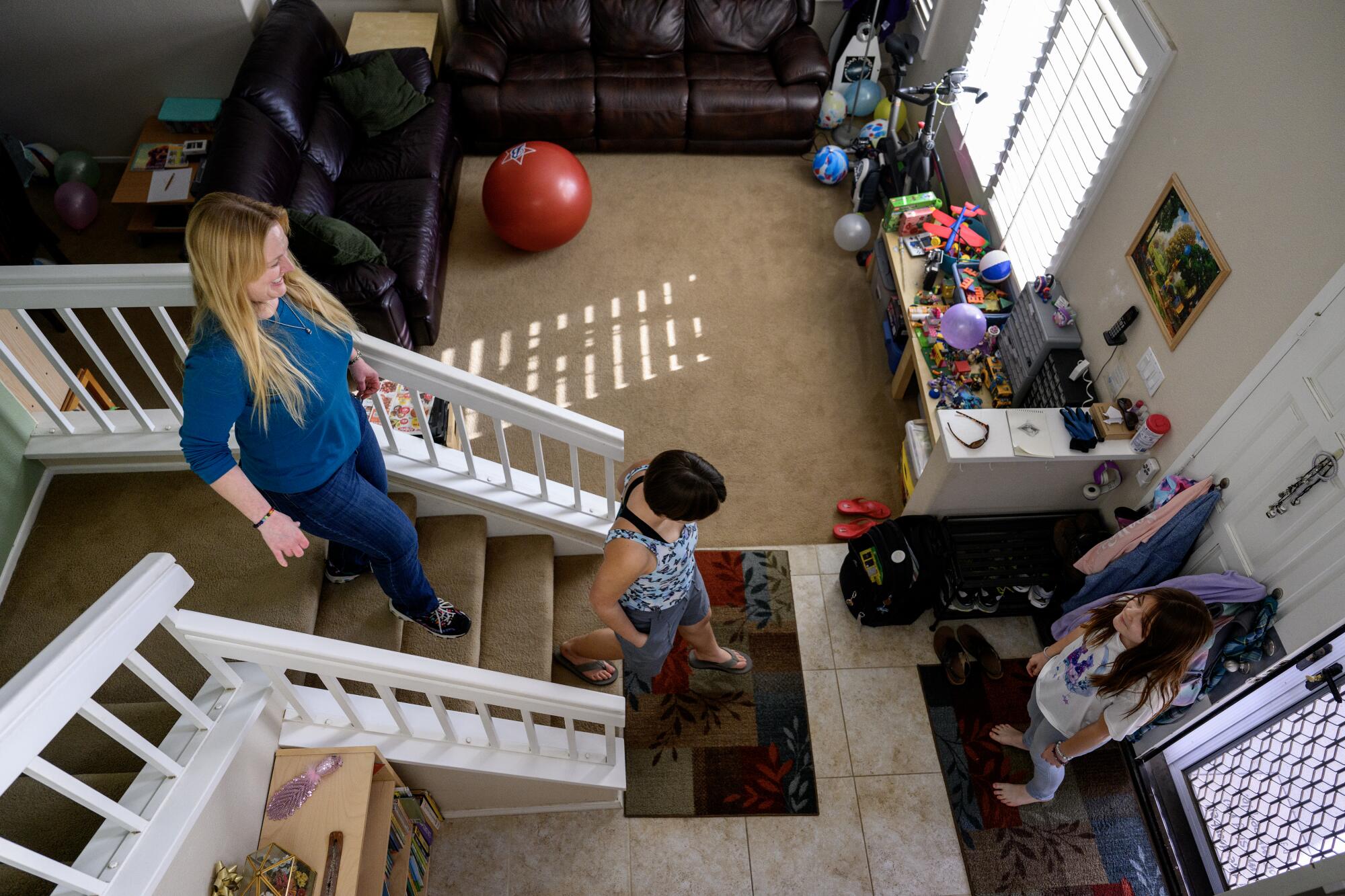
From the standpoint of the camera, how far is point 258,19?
5062 millimetres

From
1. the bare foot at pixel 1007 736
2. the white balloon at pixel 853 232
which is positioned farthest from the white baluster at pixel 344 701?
the white balloon at pixel 853 232

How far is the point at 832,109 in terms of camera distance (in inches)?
221

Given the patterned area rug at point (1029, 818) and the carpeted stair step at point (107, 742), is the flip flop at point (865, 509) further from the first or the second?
the carpeted stair step at point (107, 742)

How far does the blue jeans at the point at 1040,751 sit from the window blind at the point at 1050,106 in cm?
201

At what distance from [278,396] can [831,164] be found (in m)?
4.18

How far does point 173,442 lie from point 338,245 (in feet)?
4.45

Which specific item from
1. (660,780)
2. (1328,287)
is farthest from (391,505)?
(1328,287)

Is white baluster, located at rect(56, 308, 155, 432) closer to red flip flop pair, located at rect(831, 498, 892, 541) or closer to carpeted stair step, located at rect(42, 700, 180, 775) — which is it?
carpeted stair step, located at rect(42, 700, 180, 775)

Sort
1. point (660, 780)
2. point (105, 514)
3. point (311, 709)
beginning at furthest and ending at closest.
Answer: point (660, 780)
point (105, 514)
point (311, 709)

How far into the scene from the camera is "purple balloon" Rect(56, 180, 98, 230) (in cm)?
493

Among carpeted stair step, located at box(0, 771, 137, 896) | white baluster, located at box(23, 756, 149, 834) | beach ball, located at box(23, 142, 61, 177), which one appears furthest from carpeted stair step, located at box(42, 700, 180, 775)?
beach ball, located at box(23, 142, 61, 177)

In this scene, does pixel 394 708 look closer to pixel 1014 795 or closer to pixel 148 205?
pixel 1014 795

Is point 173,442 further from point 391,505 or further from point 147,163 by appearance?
point 147,163

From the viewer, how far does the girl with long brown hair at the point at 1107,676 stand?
235 centimetres
